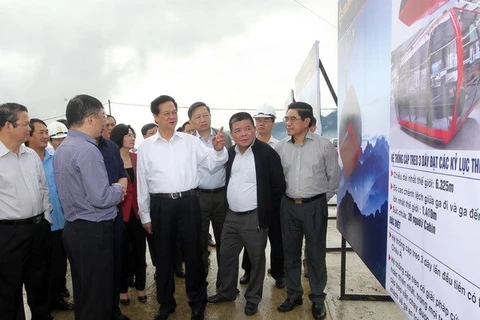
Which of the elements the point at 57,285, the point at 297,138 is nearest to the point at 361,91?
the point at 297,138

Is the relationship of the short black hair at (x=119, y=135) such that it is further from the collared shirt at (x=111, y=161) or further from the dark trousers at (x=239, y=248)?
the dark trousers at (x=239, y=248)

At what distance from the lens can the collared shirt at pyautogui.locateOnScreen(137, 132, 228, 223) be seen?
10.3ft

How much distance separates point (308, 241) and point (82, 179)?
201cm

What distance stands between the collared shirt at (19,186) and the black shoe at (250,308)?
2012 millimetres

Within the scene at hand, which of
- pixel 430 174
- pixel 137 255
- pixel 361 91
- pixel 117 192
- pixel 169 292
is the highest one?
pixel 361 91

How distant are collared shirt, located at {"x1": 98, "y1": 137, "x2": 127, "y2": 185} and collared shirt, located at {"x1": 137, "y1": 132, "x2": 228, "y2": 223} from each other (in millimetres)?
210

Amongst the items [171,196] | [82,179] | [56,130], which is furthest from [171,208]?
[56,130]

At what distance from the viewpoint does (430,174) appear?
1.48m

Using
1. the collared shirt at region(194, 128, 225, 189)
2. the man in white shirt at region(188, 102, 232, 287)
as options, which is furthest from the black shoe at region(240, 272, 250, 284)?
the collared shirt at region(194, 128, 225, 189)

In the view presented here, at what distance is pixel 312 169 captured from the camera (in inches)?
129

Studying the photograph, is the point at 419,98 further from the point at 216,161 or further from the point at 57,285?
the point at 57,285

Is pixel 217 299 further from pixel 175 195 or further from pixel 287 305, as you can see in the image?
pixel 175 195

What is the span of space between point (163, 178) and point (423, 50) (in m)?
2.25

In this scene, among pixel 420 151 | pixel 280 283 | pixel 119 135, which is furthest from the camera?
pixel 280 283
